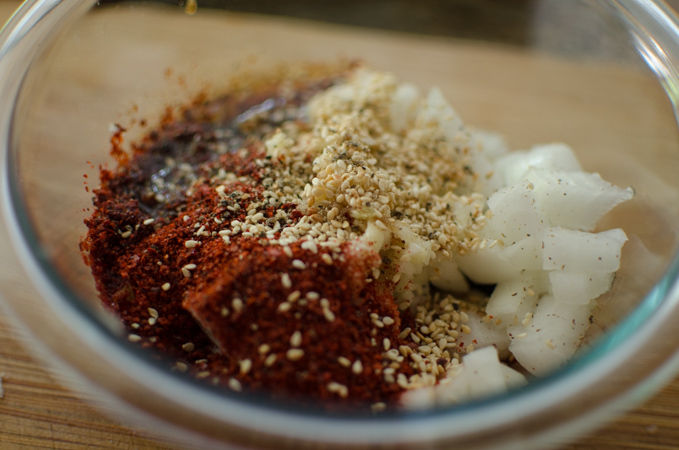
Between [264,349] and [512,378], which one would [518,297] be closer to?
[512,378]

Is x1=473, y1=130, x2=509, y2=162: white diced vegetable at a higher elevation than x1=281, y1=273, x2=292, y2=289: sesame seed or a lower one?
higher

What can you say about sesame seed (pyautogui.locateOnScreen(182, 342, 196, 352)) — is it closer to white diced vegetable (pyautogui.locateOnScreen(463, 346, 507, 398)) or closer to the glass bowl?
the glass bowl

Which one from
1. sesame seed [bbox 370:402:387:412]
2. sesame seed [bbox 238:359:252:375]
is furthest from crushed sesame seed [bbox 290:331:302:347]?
A: sesame seed [bbox 370:402:387:412]

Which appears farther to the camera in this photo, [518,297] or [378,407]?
[518,297]

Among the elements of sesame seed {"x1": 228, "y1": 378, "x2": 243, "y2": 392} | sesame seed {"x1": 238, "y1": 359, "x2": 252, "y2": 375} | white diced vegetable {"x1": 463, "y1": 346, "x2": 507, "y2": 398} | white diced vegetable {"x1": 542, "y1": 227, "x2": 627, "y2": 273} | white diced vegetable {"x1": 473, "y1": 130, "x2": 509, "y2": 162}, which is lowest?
sesame seed {"x1": 228, "y1": 378, "x2": 243, "y2": 392}

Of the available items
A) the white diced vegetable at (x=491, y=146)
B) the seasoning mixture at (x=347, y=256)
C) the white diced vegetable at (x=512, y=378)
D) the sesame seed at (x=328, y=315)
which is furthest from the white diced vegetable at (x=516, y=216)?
the sesame seed at (x=328, y=315)

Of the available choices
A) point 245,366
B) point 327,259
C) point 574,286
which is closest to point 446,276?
point 574,286
